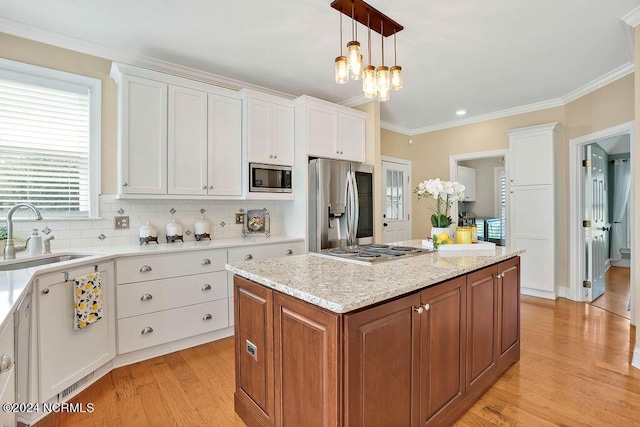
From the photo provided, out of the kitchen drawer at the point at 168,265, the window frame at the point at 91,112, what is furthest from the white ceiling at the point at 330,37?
the kitchen drawer at the point at 168,265

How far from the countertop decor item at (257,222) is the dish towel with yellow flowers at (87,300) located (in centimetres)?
162

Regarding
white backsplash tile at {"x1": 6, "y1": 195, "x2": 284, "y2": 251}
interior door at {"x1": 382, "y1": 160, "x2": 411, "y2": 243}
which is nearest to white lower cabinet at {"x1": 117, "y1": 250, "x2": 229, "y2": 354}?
white backsplash tile at {"x1": 6, "y1": 195, "x2": 284, "y2": 251}

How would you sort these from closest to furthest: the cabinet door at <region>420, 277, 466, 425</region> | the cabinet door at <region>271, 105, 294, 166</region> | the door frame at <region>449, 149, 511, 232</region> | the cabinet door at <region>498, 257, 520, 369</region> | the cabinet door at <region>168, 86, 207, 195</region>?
the cabinet door at <region>420, 277, 466, 425</region>
the cabinet door at <region>498, 257, 520, 369</region>
the cabinet door at <region>168, 86, 207, 195</region>
the cabinet door at <region>271, 105, 294, 166</region>
the door frame at <region>449, 149, 511, 232</region>

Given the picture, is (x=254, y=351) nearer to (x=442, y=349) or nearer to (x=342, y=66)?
(x=442, y=349)

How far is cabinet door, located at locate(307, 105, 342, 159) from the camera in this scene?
355 centimetres

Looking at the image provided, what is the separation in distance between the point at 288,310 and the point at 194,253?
1649 millimetres

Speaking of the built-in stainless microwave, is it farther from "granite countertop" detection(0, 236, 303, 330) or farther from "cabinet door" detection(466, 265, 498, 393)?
"cabinet door" detection(466, 265, 498, 393)

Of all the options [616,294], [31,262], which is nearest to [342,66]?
[31,262]

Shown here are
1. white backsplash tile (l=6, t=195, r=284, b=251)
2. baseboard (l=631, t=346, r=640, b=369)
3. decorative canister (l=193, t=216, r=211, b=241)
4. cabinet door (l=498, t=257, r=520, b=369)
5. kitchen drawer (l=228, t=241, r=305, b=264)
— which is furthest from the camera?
decorative canister (l=193, t=216, r=211, b=241)

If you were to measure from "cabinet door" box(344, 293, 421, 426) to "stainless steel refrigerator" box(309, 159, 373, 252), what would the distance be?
2.09 meters

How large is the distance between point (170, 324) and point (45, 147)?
5.91ft

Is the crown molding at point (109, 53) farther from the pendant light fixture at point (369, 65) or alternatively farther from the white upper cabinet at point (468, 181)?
the white upper cabinet at point (468, 181)

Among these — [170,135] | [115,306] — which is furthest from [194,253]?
[170,135]

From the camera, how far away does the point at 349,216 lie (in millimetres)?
3674
